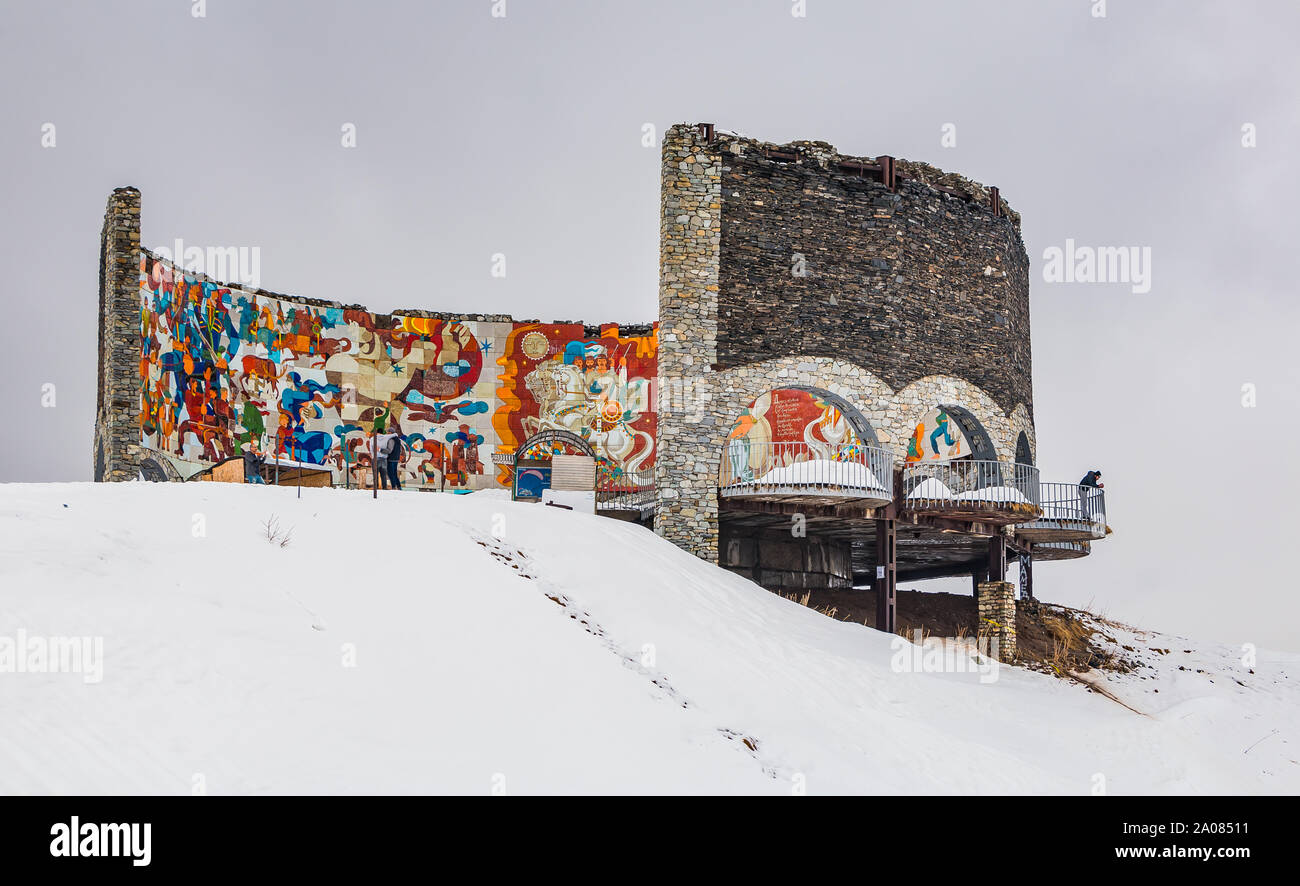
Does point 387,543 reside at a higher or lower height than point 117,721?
higher

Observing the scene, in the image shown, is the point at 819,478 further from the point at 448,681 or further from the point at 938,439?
the point at 448,681

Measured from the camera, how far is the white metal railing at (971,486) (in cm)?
2192

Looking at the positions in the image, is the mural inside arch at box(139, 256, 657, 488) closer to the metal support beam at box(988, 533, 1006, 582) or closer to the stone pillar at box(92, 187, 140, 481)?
the stone pillar at box(92, 187, 140, 481)

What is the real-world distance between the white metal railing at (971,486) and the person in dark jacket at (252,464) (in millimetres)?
13748

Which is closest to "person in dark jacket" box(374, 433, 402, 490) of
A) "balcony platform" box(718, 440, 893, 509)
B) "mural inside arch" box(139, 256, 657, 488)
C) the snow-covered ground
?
"mural inside arch" box(139, 256, 657, 488)

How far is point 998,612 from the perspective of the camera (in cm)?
2316

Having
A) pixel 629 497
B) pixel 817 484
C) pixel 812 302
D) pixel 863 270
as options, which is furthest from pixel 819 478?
pixel 629 497

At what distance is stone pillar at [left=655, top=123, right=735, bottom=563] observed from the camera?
22.1 m

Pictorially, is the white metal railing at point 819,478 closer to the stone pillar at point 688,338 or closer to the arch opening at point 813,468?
the arch opening at point 813,468

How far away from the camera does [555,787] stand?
8.39m

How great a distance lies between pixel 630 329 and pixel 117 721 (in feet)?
81.2
